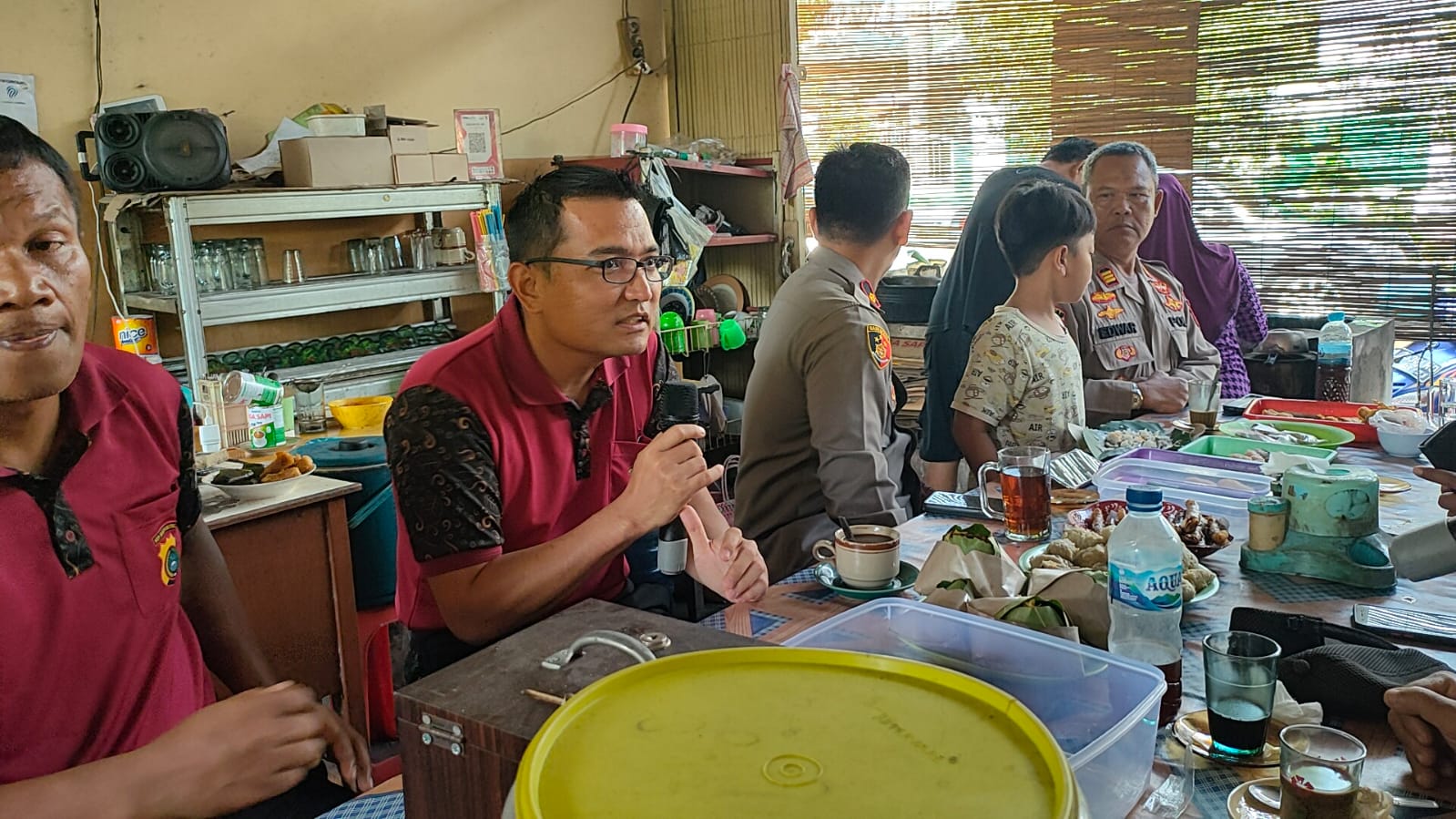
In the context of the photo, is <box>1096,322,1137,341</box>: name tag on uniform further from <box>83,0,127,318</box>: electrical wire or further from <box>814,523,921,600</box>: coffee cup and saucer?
<box>83,0,127,318</box>: electrical wire

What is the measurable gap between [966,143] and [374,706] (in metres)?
4.27

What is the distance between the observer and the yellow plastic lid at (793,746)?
629 millimetres

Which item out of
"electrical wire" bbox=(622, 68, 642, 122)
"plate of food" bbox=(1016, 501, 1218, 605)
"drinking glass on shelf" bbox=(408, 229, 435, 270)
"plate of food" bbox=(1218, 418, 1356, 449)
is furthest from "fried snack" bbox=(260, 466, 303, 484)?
"electrical wire" bbox=(622, 68, 642, 122)

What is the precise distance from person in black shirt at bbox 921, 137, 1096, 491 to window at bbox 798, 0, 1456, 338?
168 cm

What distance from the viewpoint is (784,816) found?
62cm

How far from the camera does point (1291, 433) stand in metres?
2.68

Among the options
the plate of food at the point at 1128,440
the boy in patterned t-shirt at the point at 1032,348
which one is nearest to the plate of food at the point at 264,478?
the boy in patterned t-shirt at the point at 1032,348

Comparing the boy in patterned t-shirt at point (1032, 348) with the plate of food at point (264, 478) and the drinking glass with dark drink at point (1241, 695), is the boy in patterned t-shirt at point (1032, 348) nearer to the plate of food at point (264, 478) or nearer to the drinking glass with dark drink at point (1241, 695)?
the drinking glass with dark drink at point (1241, 695)

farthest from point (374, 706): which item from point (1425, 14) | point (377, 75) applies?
point (1425, 14)

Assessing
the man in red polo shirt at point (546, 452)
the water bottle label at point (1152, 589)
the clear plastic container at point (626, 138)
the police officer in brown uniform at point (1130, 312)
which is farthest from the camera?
the clear plastic container at point (626, 138)

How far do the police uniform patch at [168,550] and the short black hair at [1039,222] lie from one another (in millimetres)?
2139

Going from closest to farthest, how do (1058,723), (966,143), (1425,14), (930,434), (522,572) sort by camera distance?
(1058,723) → (522,572) → (930,434) → (1425,14) → (966,143)

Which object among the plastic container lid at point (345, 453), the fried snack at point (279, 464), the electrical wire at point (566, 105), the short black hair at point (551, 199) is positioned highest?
the electrical wire at point (566, 105)

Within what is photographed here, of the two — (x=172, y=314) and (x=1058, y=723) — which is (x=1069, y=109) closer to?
(x=172, y=314)
